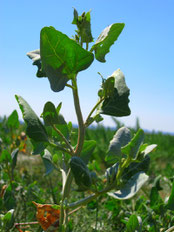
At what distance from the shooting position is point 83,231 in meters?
1.14

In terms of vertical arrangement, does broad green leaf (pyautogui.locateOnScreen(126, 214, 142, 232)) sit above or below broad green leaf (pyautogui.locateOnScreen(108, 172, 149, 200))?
below

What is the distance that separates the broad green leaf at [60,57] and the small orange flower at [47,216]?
33 cm

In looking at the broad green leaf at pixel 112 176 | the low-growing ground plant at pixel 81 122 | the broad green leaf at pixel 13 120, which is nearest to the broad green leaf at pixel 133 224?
the low-growing ground plant at pixel 81 122

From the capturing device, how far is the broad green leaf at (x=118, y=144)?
71 centimetres

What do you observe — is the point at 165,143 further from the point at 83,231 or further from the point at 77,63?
the point at 77,63

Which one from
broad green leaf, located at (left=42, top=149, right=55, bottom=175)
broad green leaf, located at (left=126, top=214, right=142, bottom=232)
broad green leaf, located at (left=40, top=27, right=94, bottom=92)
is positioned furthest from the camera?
broad green leaf, located at (left=42, top=149, right=55, bottom=175)

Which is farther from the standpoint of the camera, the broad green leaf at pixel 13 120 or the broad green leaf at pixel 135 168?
the broad green leaf at pixel 13 120

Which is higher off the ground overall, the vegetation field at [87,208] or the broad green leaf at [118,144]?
the broad green leaf at [118,144]

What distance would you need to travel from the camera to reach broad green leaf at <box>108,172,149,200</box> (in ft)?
2.07

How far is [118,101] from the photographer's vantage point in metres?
0.69

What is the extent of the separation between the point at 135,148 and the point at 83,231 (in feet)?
2.19

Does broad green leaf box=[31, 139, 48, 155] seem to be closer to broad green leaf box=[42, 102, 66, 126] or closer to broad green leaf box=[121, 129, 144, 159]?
broad green leaf box=[42, 102, 66, 126]

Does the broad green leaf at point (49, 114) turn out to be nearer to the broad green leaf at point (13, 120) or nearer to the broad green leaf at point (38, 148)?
the broad green leaf at point (38, 148)

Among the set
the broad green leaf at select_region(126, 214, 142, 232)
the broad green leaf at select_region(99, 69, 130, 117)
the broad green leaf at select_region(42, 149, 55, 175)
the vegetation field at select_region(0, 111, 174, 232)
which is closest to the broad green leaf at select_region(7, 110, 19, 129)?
the vegetation field at select_region(0, 111, 174, 232)
